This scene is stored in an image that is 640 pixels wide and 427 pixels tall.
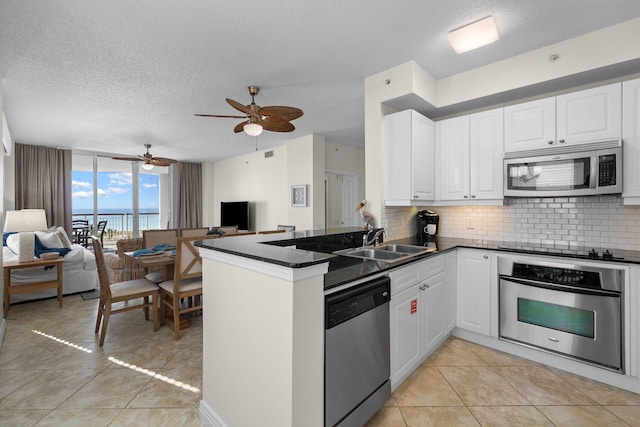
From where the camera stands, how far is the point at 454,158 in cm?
306

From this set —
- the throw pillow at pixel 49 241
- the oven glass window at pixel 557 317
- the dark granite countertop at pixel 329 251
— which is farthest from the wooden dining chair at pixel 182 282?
the oven glass window at pixel 557 317

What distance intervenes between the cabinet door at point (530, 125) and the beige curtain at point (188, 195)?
315 inches

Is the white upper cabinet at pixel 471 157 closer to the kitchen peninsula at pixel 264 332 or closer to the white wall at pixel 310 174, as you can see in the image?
the kitchen peninsula at pixel 264 332

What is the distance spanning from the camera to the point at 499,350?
8.39 ft

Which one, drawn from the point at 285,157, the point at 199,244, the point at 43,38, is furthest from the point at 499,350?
the point at 285,157

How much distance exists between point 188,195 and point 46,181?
3033 mm

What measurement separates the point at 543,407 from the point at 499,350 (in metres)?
0.75

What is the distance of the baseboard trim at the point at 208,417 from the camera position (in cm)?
159

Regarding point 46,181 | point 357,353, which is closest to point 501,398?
point 357,353

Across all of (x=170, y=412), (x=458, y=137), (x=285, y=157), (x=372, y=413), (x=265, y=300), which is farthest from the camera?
(x=285, y=157)

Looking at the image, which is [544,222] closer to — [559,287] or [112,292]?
[559,287]

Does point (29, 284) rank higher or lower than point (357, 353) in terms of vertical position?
lower

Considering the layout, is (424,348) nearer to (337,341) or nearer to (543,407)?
(543,407)

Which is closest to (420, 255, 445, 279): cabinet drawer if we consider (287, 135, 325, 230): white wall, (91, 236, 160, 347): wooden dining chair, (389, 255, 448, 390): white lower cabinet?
(389, 255, 448, 390): white lower cabinet
